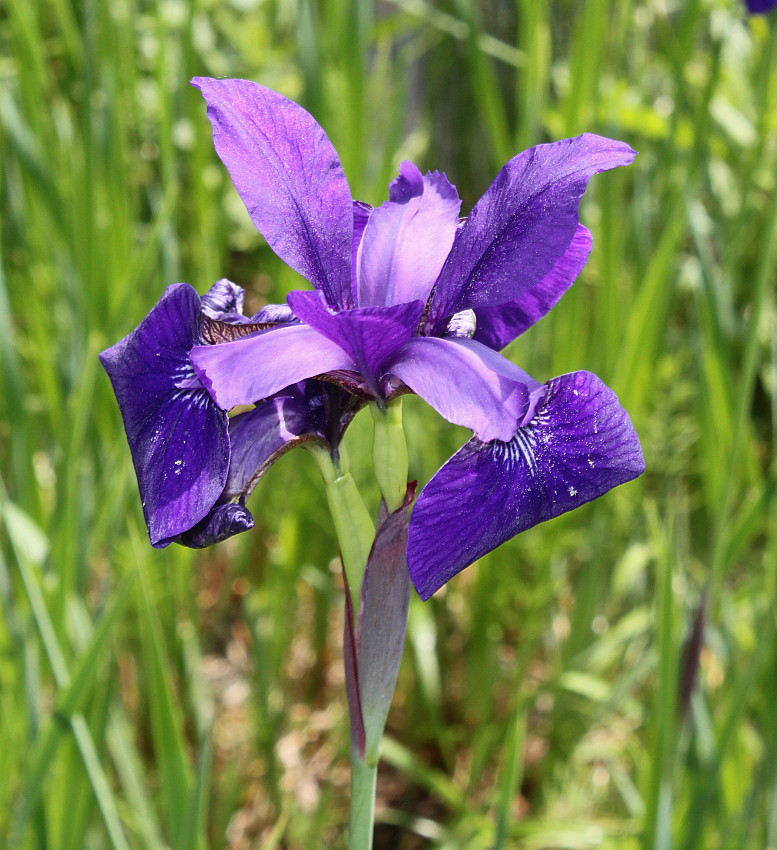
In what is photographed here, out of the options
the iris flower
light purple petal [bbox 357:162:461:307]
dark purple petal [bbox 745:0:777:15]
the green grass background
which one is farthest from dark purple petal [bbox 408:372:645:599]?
dark purple petal [bbox 745:0:777:15]

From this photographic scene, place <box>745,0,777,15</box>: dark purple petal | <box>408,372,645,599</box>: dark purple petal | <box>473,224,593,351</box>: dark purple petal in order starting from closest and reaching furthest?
<box>408,372,645,599</box>: dark purple petal → <box>473,224,593,351</box>: dark purple petal → <box>745,0,777,15</box>: dark purple petal

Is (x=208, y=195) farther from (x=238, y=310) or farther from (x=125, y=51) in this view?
(x=238, y=310)

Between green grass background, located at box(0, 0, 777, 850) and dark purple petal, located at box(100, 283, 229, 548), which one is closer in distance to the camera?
dark purple petal, located at box(100, 283, 229, 548)

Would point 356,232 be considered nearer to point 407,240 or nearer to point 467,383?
point 407,240

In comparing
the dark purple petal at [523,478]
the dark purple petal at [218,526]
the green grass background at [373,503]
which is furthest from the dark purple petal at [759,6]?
the dark purple petal at [218,526]

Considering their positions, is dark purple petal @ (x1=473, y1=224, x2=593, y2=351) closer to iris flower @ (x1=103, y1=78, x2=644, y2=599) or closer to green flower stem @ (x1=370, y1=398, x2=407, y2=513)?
iris flower @ (x1=103, y1=78, x2=644, y2=599)

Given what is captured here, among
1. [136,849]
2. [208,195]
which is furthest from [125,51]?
[136,849]

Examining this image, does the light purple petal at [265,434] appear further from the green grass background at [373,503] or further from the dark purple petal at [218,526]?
the green grass background at [373,503]
